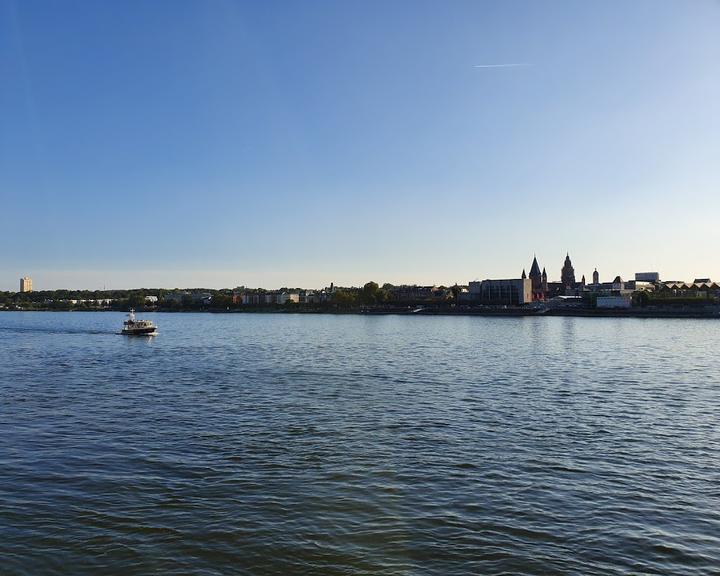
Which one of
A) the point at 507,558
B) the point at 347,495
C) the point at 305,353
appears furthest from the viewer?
the point at 305,353

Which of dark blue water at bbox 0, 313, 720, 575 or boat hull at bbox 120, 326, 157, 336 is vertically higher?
boat hull at bbox 120, 326, 157, 336

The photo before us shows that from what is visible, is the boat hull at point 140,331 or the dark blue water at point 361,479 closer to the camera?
the dark blue water at point 361,479

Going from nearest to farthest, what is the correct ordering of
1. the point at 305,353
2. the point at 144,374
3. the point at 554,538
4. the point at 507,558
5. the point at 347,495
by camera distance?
the point at 507,558, the point at 554,538, the point at 347,495, the point at 144,374, the point at 305,353

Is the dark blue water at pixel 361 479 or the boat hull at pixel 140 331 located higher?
the boat hull at pixel 140 331

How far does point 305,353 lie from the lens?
58.8m

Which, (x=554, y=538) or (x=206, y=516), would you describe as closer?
(x=554, y=538)

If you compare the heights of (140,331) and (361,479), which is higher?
(140,331)

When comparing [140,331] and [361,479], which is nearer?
[361,479]

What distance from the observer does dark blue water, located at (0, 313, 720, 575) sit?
11.7 metres

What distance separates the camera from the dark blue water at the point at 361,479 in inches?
461

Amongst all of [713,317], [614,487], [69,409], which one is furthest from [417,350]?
[713,317]

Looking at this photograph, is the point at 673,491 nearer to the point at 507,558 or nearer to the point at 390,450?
the point at 507,558

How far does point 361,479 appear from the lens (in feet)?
53.4

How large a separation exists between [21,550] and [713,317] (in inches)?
7056
